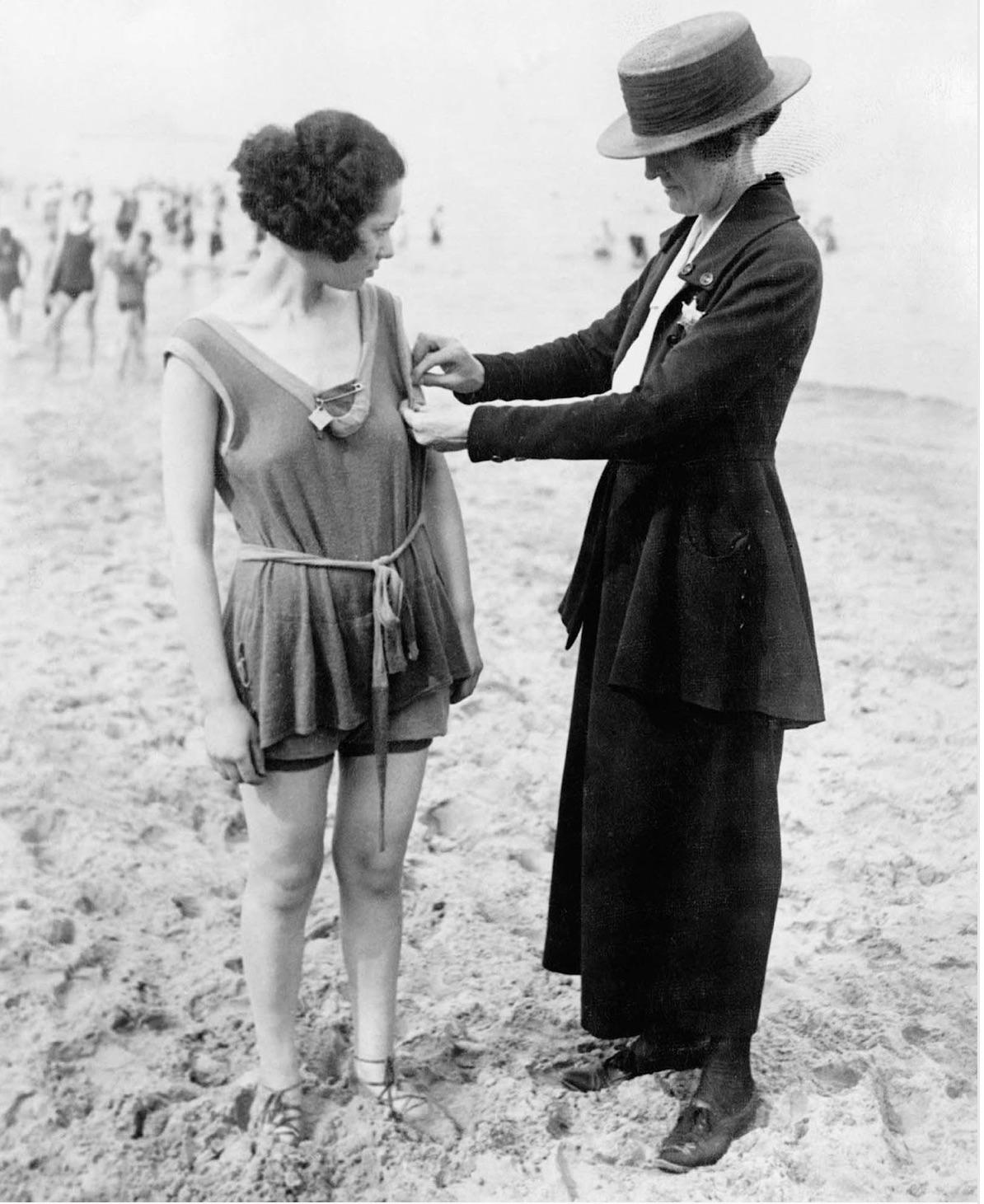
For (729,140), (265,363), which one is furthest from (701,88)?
(265,363)

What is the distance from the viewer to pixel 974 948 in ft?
11.5

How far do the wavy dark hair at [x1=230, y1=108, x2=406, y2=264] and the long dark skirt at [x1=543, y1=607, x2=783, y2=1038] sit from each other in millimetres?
988

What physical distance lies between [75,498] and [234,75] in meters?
2.73

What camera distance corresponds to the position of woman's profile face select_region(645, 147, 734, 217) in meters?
2.38

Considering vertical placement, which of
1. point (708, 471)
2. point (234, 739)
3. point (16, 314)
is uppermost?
point (16, 314)

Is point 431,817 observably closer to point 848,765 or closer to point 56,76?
point 848,765

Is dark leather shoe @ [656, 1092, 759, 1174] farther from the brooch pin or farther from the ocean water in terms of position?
the ocean water

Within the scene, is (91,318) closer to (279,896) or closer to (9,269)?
(9,269)

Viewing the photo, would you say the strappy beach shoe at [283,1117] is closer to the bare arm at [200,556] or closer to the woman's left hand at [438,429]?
the bare arm at [200,556]

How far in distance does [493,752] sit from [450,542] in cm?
204

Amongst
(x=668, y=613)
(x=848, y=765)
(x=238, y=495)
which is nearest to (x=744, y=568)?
(x=668, y=613)

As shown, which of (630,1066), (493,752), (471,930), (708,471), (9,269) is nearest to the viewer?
(708,471)

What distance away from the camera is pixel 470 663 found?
2613 mm

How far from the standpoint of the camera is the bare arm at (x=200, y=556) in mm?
2225
